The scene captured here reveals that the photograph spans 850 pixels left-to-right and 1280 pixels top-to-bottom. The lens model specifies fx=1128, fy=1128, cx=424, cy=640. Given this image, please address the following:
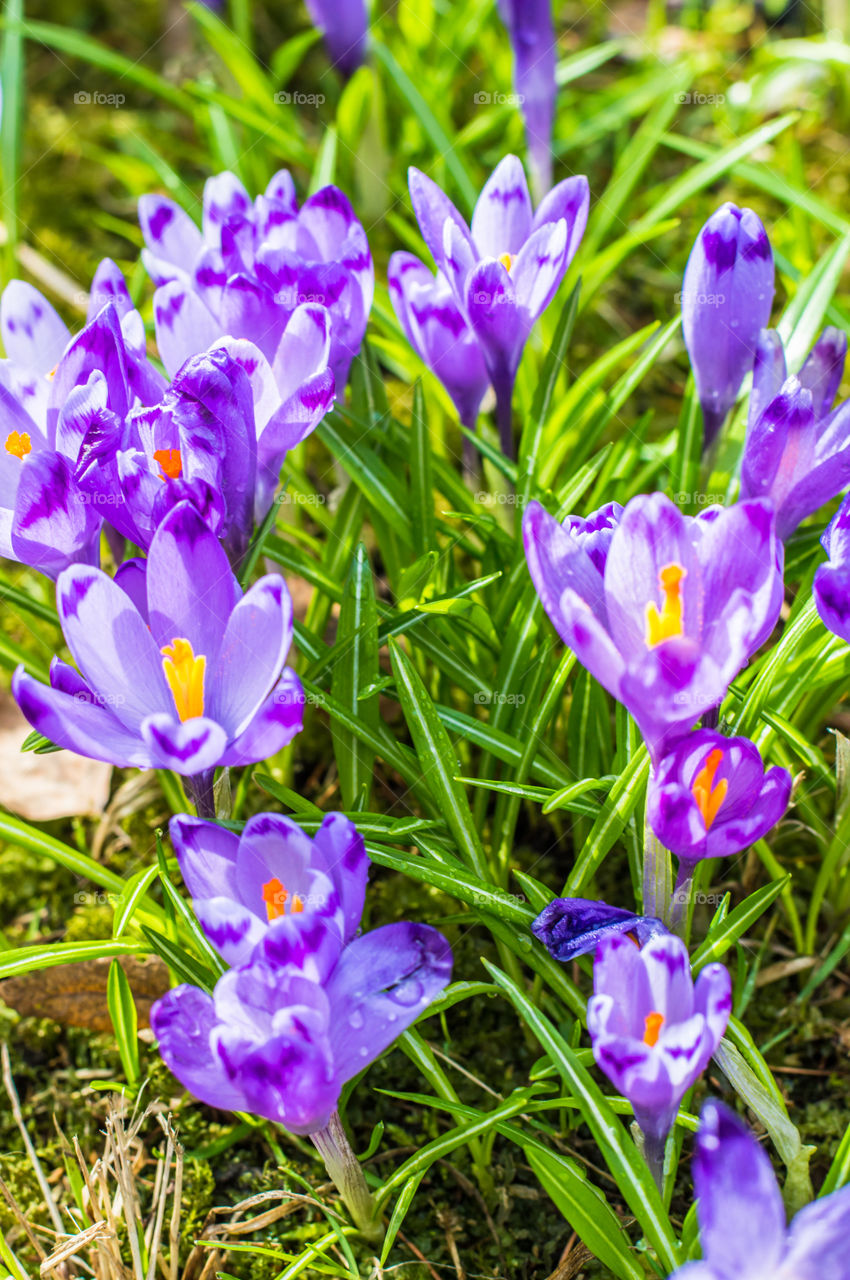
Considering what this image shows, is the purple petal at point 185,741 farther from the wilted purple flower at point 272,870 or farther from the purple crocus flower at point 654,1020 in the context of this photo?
the purple crocus flower at point 654,1020

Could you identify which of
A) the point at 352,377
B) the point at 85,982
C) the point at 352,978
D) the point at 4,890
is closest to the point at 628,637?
the point at 352,978

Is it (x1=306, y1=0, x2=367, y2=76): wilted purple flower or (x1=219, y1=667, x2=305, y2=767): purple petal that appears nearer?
(x1=219, y1=667, x2=305, y2=767): purple petal

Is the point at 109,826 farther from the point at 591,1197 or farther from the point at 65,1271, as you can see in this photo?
the point at 591,1197

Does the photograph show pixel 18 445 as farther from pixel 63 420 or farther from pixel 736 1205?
pixel 736 1205

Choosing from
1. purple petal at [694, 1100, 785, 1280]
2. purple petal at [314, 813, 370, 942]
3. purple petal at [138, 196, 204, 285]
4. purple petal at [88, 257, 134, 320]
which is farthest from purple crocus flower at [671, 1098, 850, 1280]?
purple petal at [138, 196, 204, 285]

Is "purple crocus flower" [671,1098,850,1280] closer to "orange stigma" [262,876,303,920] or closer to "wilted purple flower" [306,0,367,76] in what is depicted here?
"orange stigma" [262,876,303,920]

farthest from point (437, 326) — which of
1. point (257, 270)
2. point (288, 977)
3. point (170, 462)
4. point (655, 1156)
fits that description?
point (655, 1156)
